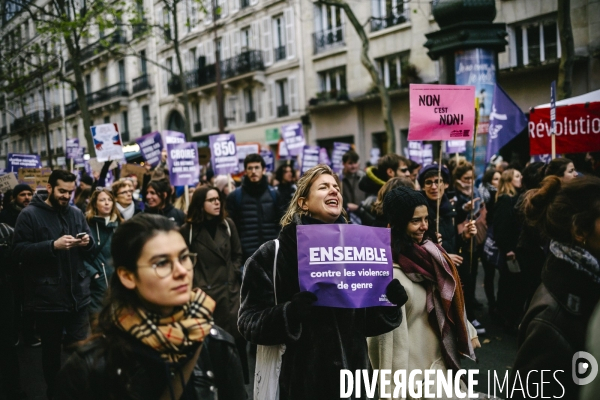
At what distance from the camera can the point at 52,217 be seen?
5.29 m

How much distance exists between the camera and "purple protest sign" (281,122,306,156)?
14.6 meters

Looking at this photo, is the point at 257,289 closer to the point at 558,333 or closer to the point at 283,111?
the point at 558,333

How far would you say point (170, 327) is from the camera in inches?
79.7

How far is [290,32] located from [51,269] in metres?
26.8

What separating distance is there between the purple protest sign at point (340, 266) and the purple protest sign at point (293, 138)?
38.7 ft

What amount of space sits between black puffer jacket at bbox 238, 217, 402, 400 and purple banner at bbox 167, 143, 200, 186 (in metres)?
6.38

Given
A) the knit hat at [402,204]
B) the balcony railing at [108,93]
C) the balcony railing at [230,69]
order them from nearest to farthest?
the knit hat at [402,204] → the balcony railing at [230,69] → the balcony railing at [108,93]

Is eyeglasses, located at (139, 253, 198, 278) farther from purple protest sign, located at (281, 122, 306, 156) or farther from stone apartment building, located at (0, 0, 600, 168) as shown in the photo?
stone apartment building, located at (0, 0, 600, 168)

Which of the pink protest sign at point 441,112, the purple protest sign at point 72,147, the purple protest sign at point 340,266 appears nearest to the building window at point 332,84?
the purple protest sign at point 72,147

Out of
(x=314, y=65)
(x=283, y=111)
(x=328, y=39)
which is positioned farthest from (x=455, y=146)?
(x=283, y=111)

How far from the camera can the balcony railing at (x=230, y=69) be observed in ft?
106

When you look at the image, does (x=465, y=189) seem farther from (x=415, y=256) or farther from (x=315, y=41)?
(x=315, y=41)

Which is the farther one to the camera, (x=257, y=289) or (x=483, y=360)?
(x=483, y=360)

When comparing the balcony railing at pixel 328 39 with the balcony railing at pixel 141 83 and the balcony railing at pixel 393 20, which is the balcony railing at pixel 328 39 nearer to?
the balcony railing at pixel 393 20
